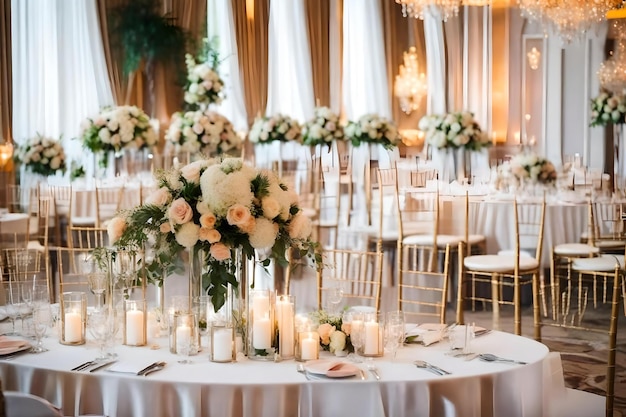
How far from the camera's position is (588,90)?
30.1ft

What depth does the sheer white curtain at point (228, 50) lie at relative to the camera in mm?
10797

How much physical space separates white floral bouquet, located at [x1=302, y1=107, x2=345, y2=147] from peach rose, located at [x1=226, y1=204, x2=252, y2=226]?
7.28 meters

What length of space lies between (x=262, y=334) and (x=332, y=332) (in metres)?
0.27

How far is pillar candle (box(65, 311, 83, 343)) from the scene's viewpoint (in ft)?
11.5

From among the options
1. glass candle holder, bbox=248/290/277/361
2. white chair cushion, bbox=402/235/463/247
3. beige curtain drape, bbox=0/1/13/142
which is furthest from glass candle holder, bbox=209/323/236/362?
beige curtain drape, bbox=0/1/13/142

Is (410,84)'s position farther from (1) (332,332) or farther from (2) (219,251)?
(2) (219,251)

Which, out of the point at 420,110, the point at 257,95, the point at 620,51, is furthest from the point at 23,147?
the point at 620,51

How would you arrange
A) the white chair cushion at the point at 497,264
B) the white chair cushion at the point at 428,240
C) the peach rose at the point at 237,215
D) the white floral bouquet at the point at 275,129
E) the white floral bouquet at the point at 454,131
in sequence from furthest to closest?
the white floral bouquet at the point at 275,129
the white floral bouquet at the point at 454,131
the white chair cushion at the point at 428,240
the white chair cushion at the point at 497,264
the peach rose at the point at 237,215

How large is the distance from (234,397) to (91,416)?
468 millimetres

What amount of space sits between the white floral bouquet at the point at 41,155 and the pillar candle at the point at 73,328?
5958mm

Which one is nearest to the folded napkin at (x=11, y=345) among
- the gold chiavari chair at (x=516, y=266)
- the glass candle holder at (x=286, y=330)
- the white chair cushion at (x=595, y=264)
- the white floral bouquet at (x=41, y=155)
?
the glass candle holder at (x=286, y=330)

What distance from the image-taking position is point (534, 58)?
31.1ft

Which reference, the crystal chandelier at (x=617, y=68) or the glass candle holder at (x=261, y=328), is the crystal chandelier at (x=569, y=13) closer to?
the crystal chandelier at (x=617, y=68)

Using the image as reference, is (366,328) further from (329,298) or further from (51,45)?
(51,45)
